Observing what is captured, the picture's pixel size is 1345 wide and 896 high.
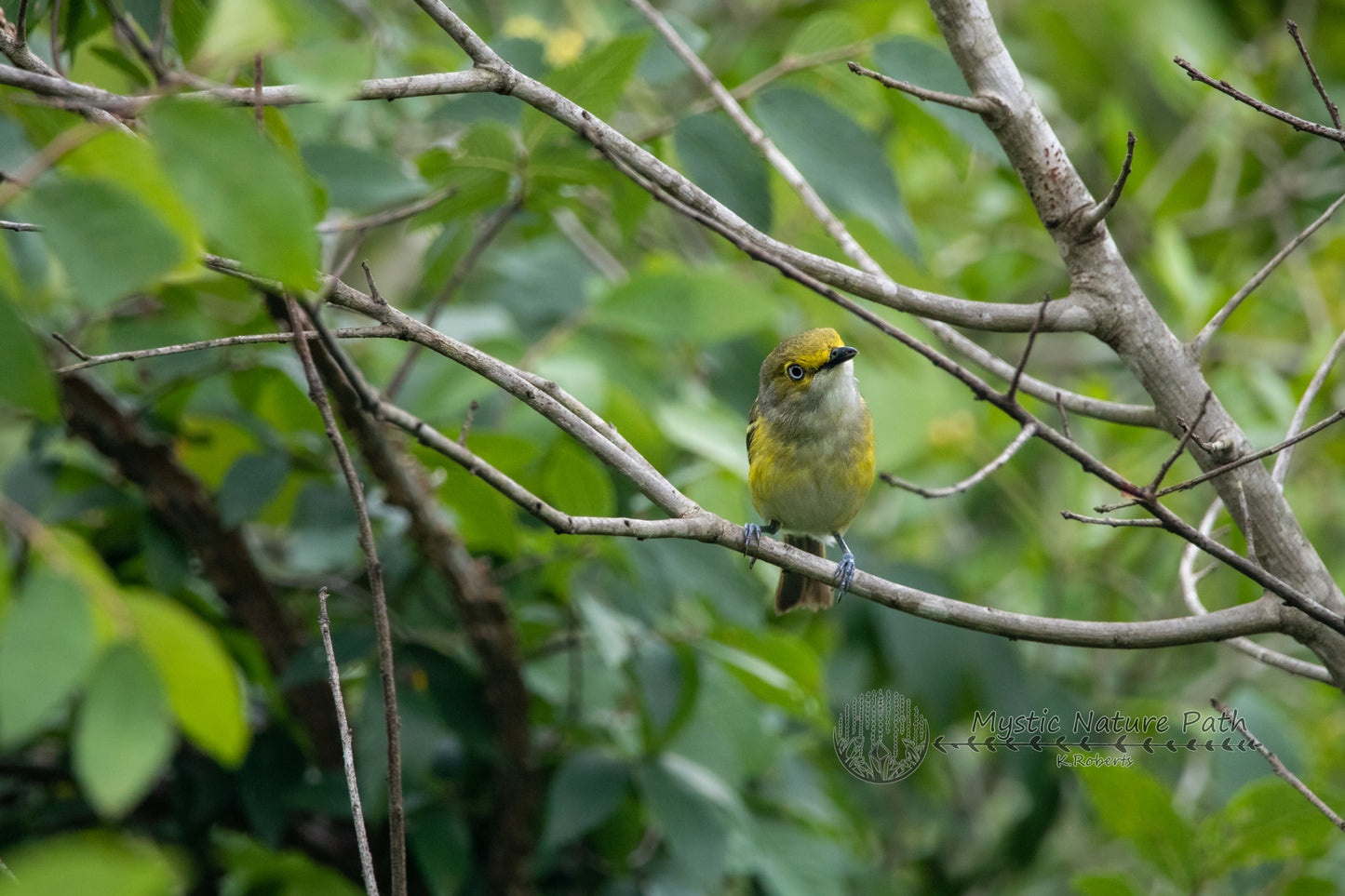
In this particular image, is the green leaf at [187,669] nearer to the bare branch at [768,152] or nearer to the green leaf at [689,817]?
the bare branch at [768,152]

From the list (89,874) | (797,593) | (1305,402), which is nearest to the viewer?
(89,874)

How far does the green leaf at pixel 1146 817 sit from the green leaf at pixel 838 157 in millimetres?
1656

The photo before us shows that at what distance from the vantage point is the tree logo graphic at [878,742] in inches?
127

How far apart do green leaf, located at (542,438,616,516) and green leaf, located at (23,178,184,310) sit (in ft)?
6.62

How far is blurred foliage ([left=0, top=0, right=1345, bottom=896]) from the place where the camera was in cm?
116

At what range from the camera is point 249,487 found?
10.3 feet

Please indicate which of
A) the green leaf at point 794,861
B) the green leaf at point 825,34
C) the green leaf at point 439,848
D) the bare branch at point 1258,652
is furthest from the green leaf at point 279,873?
the green leaf at point 825,34

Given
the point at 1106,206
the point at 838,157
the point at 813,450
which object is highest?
the point at 838,157

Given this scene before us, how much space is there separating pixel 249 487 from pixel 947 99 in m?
2.20

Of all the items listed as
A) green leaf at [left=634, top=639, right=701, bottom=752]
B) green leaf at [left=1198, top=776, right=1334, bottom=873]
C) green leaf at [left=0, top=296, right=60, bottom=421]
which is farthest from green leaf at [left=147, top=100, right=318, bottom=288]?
green leaf at [left=1198, top=776, right=1334, bottom=873]

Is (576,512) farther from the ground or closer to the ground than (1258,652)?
closer to the ground

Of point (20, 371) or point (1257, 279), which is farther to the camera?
point (1257, 279)

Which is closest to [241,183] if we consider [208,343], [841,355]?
[208,343]

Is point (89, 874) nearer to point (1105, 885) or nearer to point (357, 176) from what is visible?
point (357, 176)
